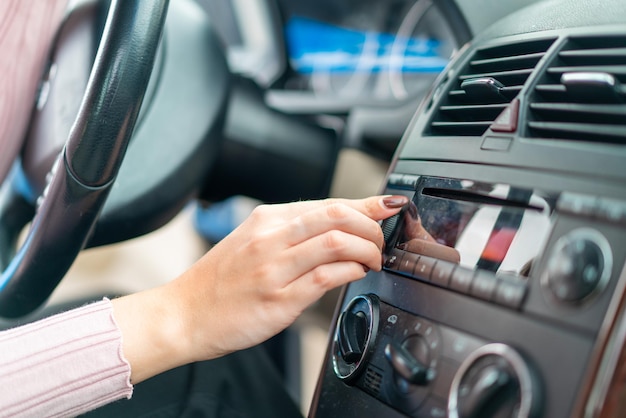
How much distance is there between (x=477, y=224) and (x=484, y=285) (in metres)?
0.06

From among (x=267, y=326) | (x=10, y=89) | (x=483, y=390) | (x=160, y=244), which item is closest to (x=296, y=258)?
(x=267, y=326)

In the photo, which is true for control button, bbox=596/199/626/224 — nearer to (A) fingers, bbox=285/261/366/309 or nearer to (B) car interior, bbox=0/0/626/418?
(B) car interior, bbox=0/0/626/418

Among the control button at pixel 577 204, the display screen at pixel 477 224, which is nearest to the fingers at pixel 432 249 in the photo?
the display screen at pixel 477 224

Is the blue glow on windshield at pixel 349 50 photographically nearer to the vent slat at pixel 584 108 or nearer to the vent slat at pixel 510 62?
the vent slat at pixel 510 62

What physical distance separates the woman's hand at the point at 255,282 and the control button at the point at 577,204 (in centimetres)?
15

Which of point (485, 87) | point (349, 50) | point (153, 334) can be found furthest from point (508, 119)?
point (349, 50)

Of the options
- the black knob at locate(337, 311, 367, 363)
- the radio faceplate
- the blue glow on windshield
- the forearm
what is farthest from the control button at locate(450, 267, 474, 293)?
the blue glow on windshield

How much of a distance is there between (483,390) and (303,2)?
1257 mm

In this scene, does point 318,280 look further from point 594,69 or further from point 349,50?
point 349,50

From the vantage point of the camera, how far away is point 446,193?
564 mm

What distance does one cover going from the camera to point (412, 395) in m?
0.50

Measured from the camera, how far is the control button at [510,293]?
46 centimetres

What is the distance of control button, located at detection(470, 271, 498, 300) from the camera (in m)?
0.48

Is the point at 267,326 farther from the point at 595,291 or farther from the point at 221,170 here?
the point at 221,170
